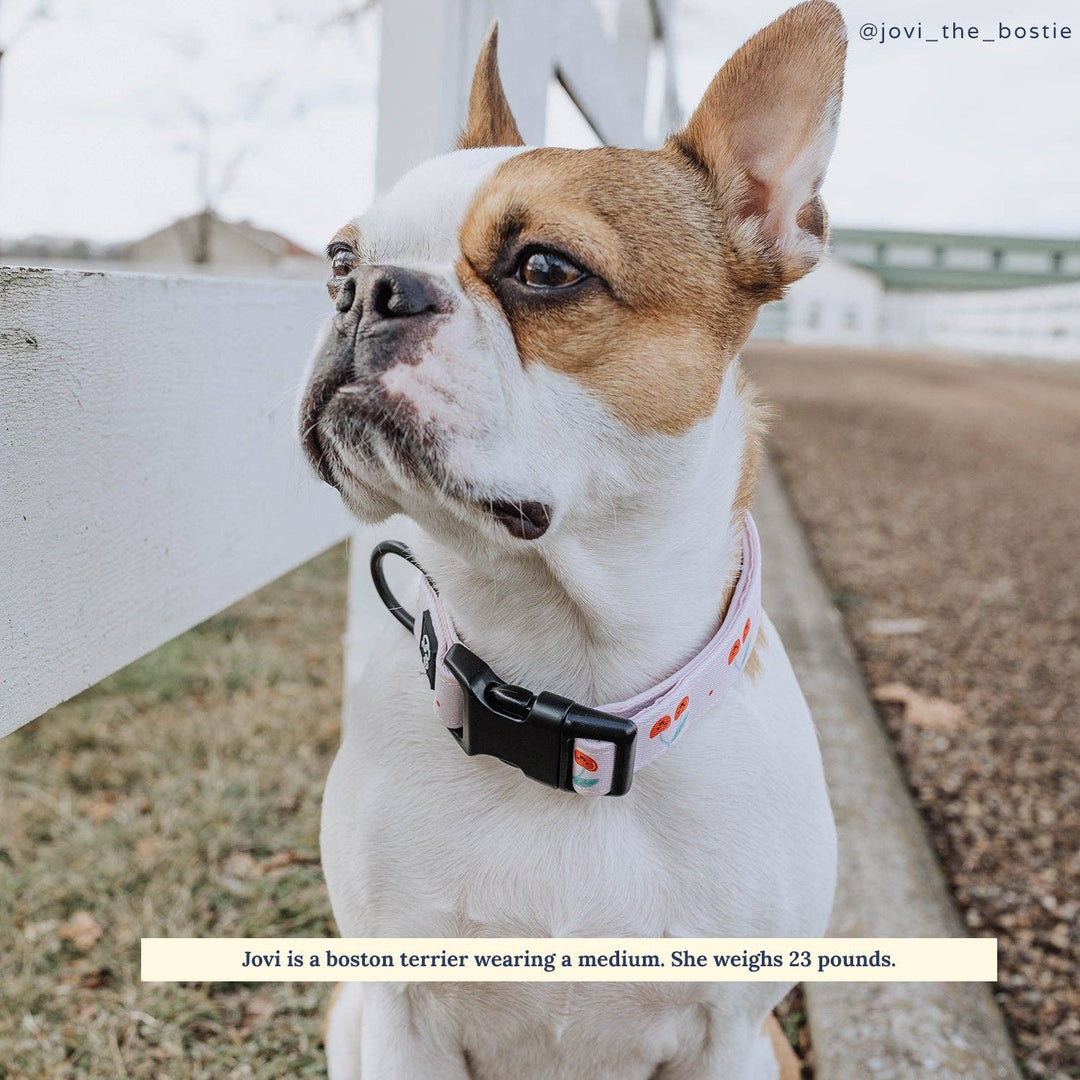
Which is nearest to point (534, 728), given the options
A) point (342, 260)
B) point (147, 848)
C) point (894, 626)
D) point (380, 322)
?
point (380, 322)

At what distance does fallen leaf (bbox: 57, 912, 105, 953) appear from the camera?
2391 millimetres

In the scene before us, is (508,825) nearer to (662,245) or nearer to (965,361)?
(662,245)

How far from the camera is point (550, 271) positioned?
137 cm

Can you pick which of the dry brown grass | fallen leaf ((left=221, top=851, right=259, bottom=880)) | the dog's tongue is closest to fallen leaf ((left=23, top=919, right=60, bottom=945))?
the dry brown grass

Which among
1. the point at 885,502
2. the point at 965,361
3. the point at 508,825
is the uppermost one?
the point at 508,825

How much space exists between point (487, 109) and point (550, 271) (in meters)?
0.59

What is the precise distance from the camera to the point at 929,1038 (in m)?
2.12

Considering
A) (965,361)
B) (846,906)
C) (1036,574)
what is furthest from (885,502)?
(965,361)

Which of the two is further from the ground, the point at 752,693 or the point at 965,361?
the point at 752,693

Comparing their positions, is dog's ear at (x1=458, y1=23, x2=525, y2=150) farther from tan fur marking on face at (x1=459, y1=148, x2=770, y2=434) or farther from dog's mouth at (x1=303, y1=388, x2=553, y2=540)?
dog's mouth at (x1=303, y1=388, x2=553, y2=540)

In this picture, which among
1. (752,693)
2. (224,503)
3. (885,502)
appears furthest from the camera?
(885,502)

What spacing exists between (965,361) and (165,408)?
74.5 feet

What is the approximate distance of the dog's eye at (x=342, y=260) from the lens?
1556 mm

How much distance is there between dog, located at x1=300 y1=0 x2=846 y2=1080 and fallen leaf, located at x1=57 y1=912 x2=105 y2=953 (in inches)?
39.5
